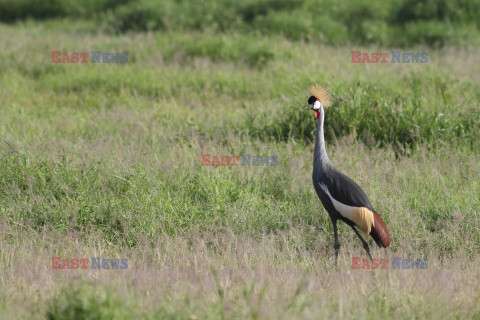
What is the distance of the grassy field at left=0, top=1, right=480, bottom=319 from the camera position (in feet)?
12.1

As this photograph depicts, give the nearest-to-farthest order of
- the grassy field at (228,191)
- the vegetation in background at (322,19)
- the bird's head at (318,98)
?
the grassy field at (228,191) < the bird's head at (318,98) < the vegetation in background at (322,19)

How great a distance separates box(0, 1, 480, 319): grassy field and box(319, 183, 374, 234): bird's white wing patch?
1.29 feet

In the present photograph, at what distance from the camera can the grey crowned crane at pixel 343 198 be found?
438 centimetres

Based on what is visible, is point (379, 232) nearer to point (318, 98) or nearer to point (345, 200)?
point (345, 200)

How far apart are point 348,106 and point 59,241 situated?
425 centimetres

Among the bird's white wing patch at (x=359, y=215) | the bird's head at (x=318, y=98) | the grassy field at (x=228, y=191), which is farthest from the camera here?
the bird's head at (x=318, y=98)

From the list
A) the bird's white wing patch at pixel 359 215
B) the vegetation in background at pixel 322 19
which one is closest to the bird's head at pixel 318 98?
the bird's white wing patch at pixel 359 215

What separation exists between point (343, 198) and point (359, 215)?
0.20 m

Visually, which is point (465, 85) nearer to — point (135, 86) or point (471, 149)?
point (471, 149)

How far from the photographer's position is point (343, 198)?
446 centimetres

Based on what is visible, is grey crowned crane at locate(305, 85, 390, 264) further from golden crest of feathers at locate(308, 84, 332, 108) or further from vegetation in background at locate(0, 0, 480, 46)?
vegetation in background at locate(0, 0, 480, 46)

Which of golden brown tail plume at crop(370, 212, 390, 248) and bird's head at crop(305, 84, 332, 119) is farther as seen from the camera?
bird's head at crop(305, 84, 332, 119)

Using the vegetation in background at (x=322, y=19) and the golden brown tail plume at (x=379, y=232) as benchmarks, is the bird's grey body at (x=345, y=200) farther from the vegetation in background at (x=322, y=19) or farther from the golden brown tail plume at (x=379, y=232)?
the vegetation in background at (x=322, y=19)

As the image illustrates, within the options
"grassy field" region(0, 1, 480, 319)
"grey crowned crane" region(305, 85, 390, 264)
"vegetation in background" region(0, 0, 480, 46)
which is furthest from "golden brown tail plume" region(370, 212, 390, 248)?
"vegetation in background" region(0, 0, 480, 46)
